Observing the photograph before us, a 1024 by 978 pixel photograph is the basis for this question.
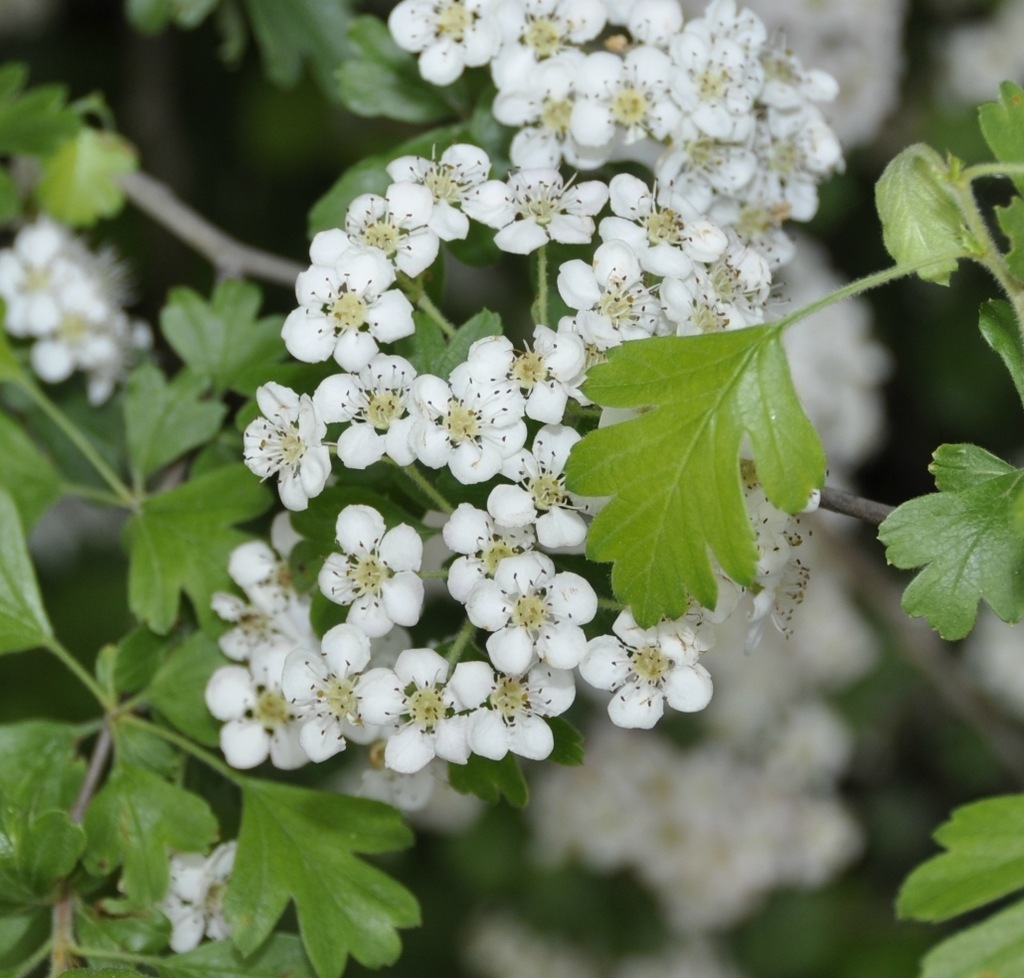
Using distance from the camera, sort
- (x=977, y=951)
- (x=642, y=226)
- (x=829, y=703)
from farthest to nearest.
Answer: (x=829, y=703), (x=642, y=226), (x=977, y=951)

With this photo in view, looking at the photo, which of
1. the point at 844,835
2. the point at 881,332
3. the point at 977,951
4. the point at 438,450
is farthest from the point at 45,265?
the point at 881,332

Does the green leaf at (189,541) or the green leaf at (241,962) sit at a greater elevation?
the green leaf at (189,541)

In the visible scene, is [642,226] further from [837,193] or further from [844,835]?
[844,835]

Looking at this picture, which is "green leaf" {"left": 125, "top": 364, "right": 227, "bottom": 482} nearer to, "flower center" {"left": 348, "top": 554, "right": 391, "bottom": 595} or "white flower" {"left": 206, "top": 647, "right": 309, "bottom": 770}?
"white flower" {"left": 206, "top": 647, "right": 309, "bottom": 770}

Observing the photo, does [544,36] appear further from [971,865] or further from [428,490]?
[971,865]

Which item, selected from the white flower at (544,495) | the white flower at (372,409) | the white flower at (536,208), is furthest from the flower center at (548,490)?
the white flower at (536,208)

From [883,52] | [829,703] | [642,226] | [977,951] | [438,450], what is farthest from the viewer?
[829,703]

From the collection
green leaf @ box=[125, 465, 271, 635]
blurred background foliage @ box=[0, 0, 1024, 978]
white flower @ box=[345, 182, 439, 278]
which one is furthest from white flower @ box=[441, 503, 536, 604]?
blurred background foliage @ box=[0, 0, 1024, 978]

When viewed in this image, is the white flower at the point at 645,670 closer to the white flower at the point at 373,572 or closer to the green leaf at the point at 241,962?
the white flower at the point at 373,572
